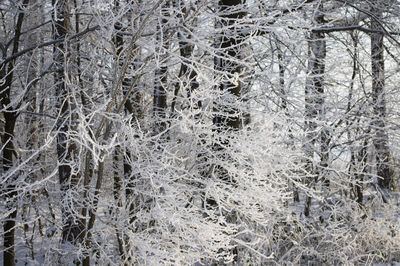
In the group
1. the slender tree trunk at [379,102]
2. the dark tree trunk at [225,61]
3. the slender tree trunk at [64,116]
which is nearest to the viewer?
the slender tree trunk at [64,116]

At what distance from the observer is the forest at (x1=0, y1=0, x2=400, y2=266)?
373 centimetres

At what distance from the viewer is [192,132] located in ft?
14.4

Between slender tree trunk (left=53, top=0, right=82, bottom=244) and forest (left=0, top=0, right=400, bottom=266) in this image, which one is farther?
forest (left=0, top=0, right=400, bottom=266)

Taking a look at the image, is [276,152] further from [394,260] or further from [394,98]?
[394,98]

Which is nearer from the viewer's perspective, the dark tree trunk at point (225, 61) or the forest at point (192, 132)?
the forest at point (192, 132)

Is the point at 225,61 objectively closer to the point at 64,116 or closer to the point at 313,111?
the point at 64,116

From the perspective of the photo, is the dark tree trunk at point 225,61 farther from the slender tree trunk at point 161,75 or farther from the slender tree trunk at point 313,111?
the slender tree trunk at point 313,111

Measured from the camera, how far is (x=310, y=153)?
7207mm

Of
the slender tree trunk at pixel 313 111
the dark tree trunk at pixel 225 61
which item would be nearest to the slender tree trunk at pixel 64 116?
the dark tree trunk at pixel 225 61

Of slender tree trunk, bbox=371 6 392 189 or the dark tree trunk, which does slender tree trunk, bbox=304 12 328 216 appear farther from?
the dark tree trunk

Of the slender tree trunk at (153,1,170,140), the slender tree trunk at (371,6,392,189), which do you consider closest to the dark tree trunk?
the slender tree trunk at (153,1,170,140)

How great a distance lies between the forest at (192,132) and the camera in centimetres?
373

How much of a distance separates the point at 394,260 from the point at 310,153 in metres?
2.25

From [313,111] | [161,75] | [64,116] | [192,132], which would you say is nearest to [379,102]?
[313,111]
